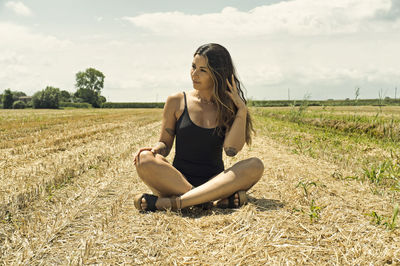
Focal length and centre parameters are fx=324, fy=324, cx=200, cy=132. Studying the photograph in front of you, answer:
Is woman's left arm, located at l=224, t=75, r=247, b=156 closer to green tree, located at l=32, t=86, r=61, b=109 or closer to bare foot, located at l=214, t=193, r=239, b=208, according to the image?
bare foot, located at l=214, t=193, r=239, b=208

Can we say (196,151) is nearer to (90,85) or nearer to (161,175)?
(161,175)

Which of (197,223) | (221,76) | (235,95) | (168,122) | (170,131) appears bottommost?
(197,223)

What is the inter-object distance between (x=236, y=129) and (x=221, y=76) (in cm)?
59

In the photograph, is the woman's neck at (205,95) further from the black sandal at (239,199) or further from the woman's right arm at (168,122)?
the black sandal at (239,199)

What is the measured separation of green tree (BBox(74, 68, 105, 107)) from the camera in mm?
90100

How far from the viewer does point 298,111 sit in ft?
55.2

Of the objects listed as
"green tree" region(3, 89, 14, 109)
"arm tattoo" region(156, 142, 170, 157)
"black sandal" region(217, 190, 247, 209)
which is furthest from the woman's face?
"green tree" region(3, 89, 14, 109)

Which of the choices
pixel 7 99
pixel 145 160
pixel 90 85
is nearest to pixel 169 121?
pixel 145 160

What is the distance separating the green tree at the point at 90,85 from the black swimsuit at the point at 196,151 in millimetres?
88938

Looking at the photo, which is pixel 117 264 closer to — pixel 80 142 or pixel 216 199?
pixel 216 199

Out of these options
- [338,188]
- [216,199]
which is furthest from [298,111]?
[216,199]

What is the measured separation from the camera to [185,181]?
345 cm

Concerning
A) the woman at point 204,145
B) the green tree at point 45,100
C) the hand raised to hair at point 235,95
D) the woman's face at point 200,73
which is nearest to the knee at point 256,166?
the woman at point 204,145

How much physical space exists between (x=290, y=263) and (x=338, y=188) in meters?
2.32
